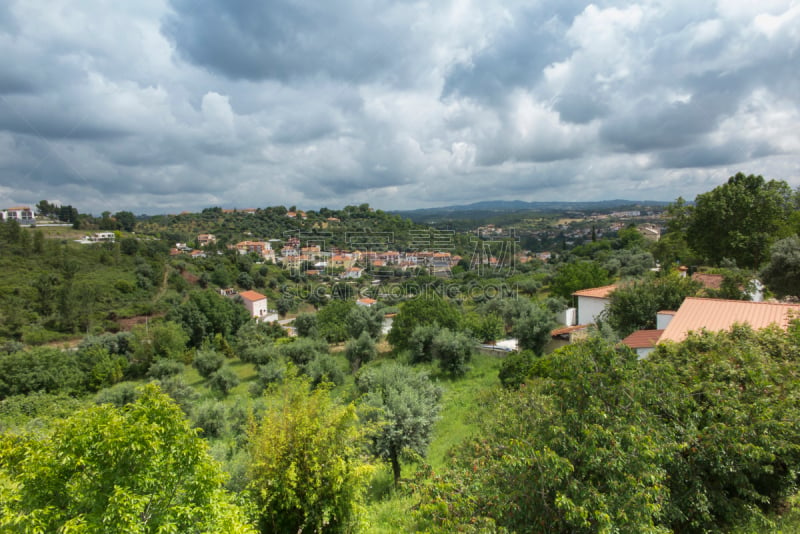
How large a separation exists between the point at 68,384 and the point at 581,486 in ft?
121

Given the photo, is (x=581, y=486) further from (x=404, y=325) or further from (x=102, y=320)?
(x=102, y=320)

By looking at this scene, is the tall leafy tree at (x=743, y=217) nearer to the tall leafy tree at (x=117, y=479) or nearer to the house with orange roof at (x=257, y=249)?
the tall leafy tree at (x=117, y=479)

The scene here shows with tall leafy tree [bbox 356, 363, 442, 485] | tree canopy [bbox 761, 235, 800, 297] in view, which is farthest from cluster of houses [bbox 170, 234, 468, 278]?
tall leafy tree [bbox 356, 363, 442, 485]

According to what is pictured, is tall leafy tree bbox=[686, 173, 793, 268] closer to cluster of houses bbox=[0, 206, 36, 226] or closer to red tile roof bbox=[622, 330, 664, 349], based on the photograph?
red tile roof bbox=[622, 330, 664, 349]

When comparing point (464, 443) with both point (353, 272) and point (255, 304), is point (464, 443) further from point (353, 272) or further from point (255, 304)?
point (353, 272)

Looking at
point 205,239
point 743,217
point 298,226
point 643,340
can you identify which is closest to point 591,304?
point 643,340

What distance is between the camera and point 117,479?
469cm

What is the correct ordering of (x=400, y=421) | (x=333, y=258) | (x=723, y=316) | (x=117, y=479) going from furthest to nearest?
(x=333, y=258), (x=723, y=316), (x=400, y=421), (x=117, y=479)

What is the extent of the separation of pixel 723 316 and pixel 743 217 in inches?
823

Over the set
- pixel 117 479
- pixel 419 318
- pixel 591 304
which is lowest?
pixel 419 318

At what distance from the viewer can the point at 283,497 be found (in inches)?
281

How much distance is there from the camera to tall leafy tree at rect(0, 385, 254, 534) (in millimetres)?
4223

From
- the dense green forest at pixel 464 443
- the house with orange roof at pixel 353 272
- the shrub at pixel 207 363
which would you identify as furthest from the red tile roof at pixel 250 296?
the dense green forest at pixel 464 443

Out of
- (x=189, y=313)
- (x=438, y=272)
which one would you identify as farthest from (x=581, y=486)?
(x=438, y=272)
